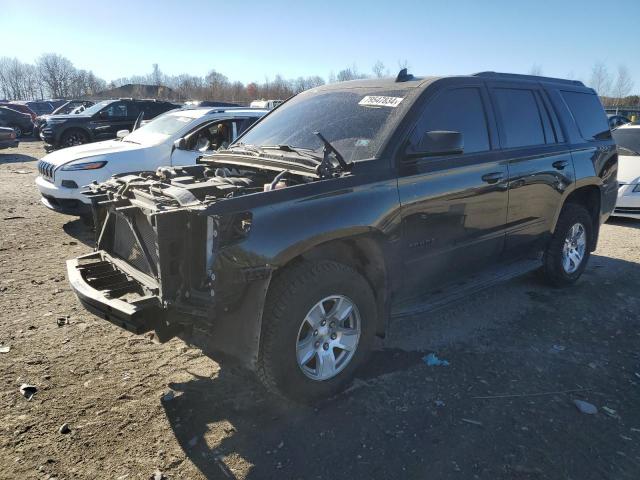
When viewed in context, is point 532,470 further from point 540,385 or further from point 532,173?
point 532,173

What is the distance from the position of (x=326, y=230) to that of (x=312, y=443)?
49.6 inches

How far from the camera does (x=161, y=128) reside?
332 inches

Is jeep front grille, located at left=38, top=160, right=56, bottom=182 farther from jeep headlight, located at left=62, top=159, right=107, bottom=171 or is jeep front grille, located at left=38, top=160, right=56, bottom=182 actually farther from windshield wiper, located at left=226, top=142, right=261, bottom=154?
windshield wiper, located at left=226, top=142, right=261, bottom=154

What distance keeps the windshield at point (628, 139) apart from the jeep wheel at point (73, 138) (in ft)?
53.1

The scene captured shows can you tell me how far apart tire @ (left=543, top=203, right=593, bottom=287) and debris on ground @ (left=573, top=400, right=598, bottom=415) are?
7.21 ft

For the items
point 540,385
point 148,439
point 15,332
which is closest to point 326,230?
point 148,439

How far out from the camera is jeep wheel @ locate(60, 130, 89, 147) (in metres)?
17.3

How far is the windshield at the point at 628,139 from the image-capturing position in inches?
387

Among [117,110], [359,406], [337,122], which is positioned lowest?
[359,406]

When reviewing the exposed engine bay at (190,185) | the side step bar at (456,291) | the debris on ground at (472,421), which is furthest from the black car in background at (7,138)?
the debris on ground at (472,421)

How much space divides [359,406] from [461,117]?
2.40 metres

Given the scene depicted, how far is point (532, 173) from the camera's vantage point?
15.2 ft

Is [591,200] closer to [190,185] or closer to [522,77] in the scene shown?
[522,77]

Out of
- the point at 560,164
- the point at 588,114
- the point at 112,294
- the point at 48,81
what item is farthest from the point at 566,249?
the point at 48,81
